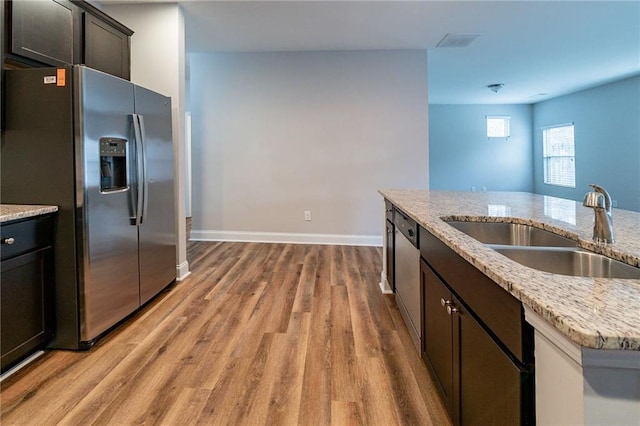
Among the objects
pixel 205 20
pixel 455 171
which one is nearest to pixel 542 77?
pixel 455 171

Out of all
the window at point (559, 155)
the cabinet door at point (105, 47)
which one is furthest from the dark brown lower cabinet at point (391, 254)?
the window at point (559, 155)

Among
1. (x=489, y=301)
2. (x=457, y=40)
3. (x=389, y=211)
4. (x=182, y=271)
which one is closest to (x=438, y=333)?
(x=489, y=301)

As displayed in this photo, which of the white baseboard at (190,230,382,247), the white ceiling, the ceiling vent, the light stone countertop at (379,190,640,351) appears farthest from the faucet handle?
the white baseboard at (190,230,382,247)

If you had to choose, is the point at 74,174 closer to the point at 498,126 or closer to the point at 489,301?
the point at 489,301

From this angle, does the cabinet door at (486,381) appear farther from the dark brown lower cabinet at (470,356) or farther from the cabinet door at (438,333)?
the cabinet door at (438,333)

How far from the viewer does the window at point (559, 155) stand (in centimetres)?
822

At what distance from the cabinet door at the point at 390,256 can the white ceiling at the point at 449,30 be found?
91.8 inches

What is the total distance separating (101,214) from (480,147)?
9112 millimetres

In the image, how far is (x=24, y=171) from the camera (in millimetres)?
2135

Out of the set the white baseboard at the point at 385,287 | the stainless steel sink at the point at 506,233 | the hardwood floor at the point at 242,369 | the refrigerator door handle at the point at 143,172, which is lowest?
the hardwood floor at the point at 242,369

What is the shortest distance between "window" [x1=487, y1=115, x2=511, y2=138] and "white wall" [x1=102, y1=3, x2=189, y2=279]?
26.9 ft

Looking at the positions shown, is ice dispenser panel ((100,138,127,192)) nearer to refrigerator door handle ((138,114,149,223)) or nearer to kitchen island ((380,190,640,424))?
refrigerator door handle ((138,114,149,223))

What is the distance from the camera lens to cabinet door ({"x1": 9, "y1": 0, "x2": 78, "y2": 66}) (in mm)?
2143

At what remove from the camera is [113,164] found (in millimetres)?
2416
